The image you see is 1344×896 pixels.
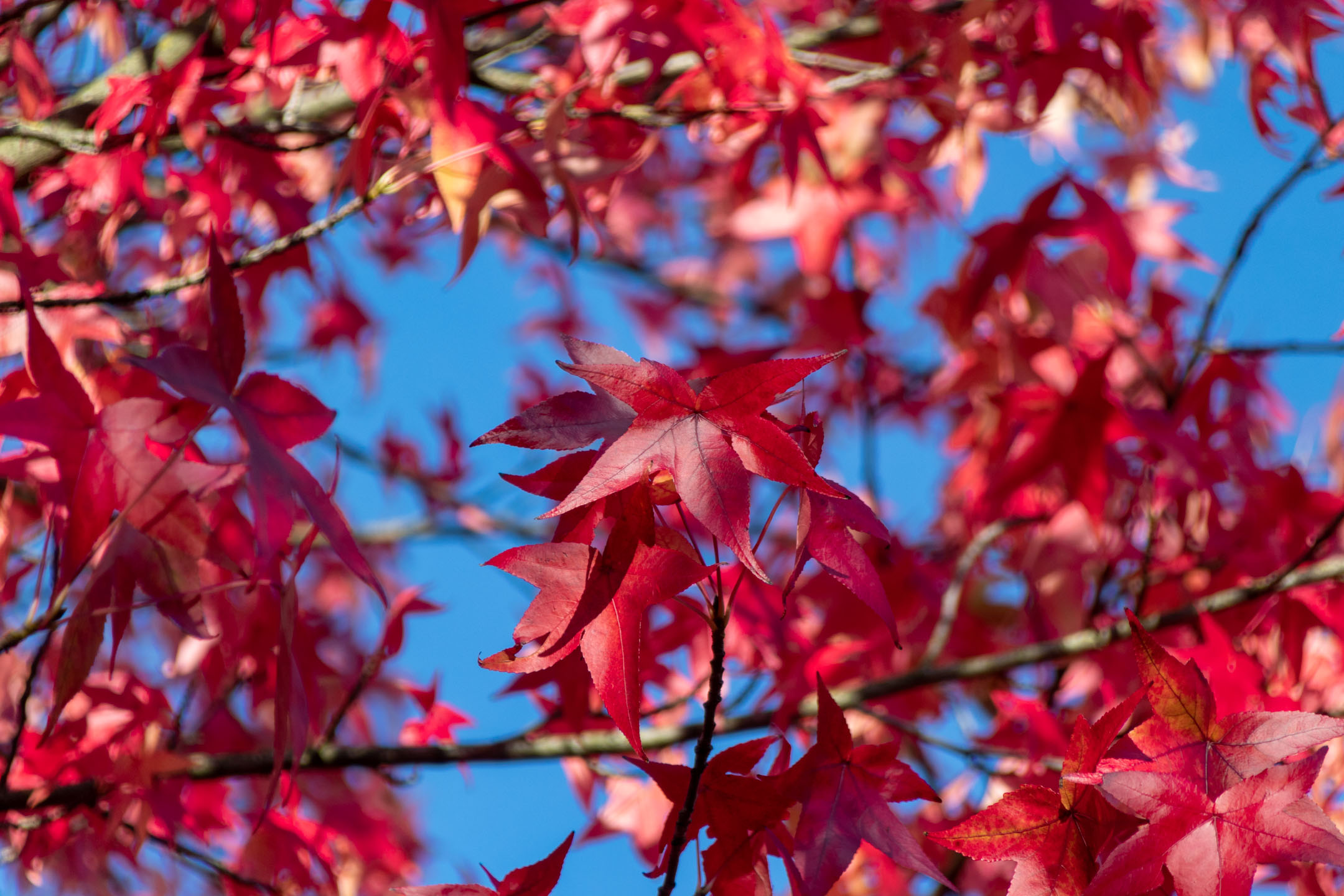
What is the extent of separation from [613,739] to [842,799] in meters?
0.53

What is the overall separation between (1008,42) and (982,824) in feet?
4.64

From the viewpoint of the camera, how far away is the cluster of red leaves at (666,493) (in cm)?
73

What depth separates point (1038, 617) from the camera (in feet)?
5.45

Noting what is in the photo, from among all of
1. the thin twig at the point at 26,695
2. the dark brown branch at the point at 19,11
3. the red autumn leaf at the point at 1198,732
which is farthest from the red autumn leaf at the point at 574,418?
the dark brown branch at the point at 19,11

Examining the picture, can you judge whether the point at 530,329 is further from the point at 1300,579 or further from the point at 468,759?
the point at 1300,579

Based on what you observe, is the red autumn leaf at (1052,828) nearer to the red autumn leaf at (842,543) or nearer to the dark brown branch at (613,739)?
the red autumn leaf at (842,543)

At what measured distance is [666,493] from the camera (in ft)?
2.48

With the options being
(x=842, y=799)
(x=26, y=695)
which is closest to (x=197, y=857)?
(x=26, y=695)

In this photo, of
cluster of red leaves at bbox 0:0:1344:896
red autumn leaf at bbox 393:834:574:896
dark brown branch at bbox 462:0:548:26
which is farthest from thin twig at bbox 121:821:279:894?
dark brown branch at bbox 462:0:548:26

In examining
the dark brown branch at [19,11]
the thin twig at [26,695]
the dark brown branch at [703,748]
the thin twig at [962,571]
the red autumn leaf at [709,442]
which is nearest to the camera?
the red autumn leaf at [709,442]

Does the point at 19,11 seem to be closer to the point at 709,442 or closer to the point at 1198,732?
the point at 709,442

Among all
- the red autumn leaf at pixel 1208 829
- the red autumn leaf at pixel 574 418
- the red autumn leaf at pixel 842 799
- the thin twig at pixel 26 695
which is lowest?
the thin twig at pixel 26 695

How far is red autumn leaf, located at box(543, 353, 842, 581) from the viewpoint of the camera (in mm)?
653

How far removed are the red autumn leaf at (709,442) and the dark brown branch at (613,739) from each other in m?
0.64
